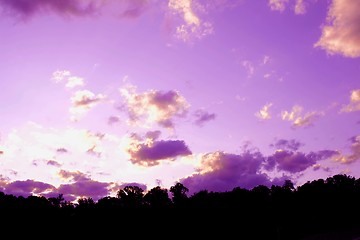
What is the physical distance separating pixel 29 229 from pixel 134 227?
77.1 ft

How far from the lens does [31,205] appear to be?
105875mm

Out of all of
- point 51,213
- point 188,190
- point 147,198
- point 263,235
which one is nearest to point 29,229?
point 51,213

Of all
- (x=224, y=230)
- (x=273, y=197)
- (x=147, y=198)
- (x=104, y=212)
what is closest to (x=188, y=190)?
(x=147, y=198)

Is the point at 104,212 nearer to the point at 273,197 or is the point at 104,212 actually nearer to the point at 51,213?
the point at 51,213

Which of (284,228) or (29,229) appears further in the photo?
(29,229)

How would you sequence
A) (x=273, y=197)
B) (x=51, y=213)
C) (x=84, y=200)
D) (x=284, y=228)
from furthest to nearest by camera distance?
1. (x=273, y=197)
2. (x=84, y=200)
3. (x=51, y=213)
4. (x=284, y=228)

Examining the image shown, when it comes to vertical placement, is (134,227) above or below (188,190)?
below

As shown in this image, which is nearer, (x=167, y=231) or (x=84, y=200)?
(x=167, y=231)

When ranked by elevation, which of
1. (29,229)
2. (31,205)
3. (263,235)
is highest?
(31,205)

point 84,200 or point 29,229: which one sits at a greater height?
point 84,200

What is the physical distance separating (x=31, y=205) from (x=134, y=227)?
29.0 m

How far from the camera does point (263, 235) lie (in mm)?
56250

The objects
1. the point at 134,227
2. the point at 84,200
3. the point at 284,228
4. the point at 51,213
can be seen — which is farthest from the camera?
the point at 84,200

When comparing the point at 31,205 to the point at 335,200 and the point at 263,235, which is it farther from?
the point at 335,200
